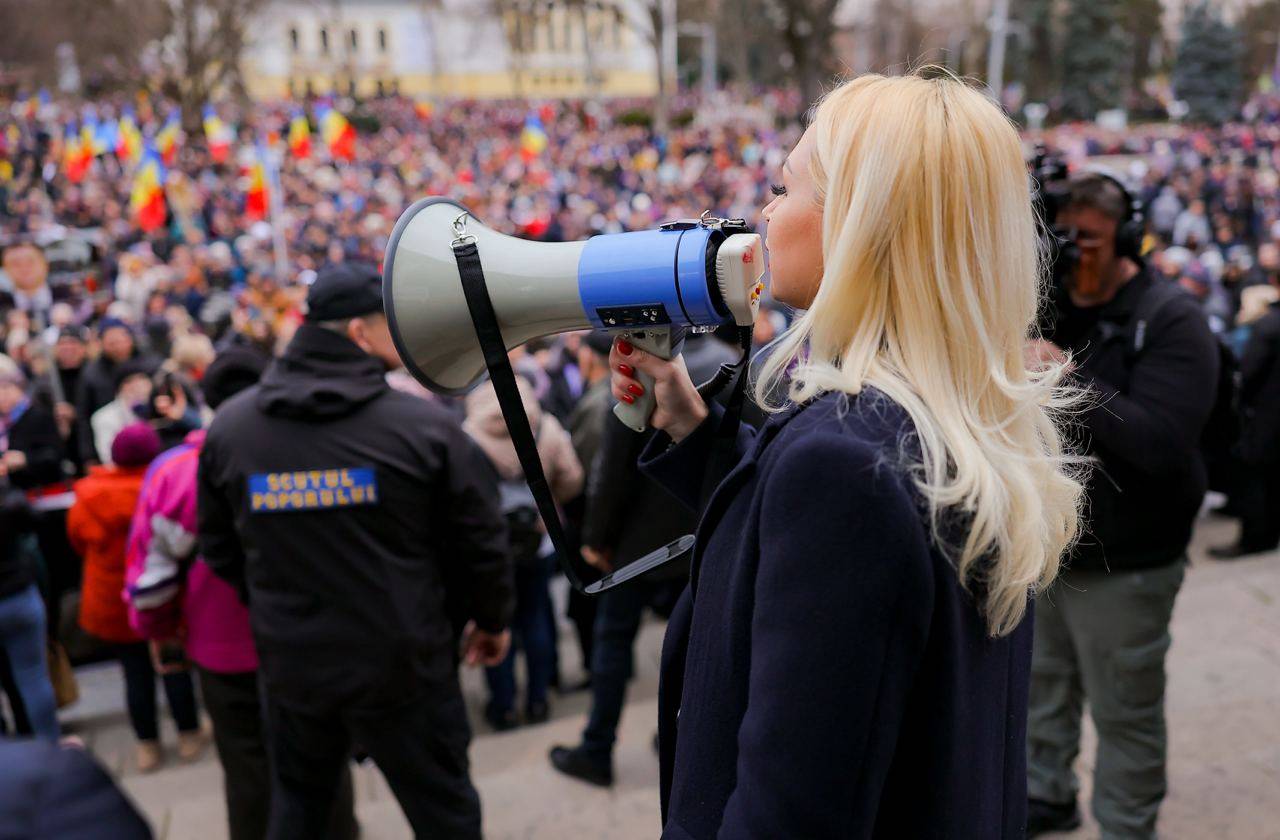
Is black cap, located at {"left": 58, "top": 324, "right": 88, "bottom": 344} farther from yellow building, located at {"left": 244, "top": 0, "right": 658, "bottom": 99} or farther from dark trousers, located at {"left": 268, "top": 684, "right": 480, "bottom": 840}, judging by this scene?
yellow building, located at {"left": 244, "top": 0, "right": 658, "bottom": 99}

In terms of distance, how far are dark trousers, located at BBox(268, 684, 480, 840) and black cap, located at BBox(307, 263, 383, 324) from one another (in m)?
0.99

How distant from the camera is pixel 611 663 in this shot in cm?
363

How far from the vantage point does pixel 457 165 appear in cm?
2617

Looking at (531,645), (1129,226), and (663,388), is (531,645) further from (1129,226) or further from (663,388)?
(663,388)

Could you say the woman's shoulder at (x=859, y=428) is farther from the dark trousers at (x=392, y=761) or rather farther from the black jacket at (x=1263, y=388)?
the black jacket at (x=1263, y=388)

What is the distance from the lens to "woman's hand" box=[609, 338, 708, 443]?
4.95ft

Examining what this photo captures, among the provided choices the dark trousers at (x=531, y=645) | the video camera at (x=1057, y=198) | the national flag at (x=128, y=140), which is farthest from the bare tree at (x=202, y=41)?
the video camera at (x=1057, y=198)

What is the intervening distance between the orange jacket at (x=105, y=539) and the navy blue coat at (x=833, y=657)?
3258mm

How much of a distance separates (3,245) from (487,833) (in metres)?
6.17

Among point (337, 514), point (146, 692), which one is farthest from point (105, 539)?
point (337, 514)

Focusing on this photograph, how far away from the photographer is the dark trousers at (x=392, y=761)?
8.38 ft

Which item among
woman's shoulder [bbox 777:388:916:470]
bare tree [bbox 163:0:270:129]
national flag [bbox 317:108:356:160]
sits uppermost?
bare tree [bbox 163:0:270:129]

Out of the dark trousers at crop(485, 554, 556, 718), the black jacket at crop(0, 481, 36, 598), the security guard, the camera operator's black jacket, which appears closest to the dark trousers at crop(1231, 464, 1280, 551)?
the camera operator's black jacket

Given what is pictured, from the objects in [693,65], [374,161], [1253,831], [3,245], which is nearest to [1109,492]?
[1253,831]
